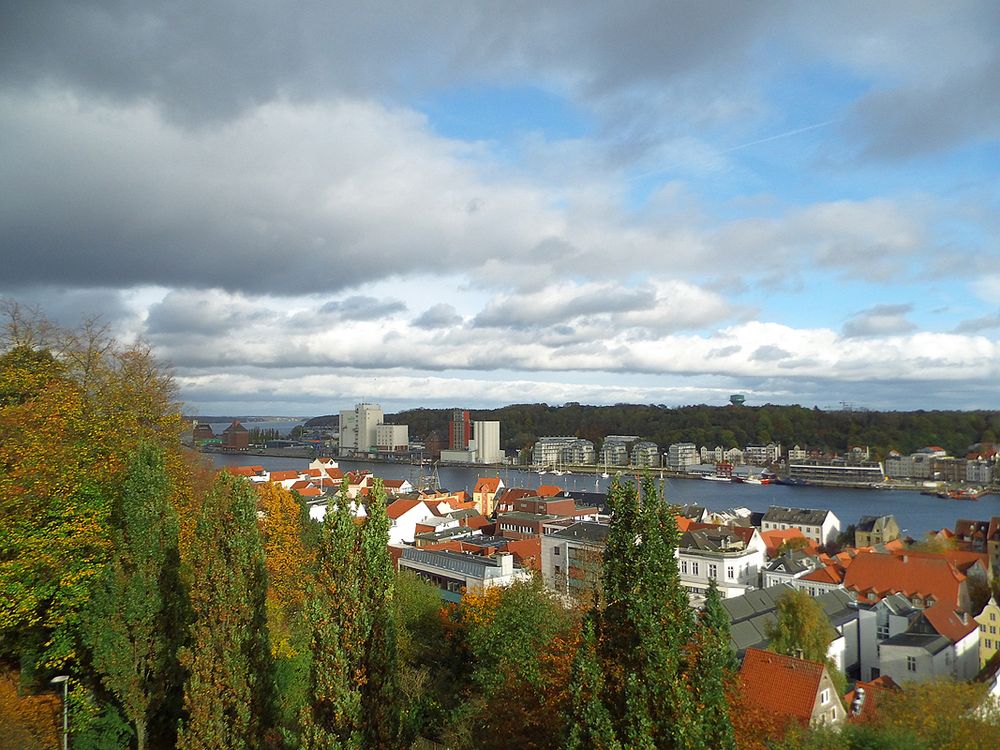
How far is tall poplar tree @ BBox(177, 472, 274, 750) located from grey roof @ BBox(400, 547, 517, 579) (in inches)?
472

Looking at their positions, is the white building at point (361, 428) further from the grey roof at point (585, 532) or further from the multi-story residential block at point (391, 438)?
the grey roof at point (585, 532)

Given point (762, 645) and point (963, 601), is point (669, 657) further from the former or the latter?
point (963, 601)

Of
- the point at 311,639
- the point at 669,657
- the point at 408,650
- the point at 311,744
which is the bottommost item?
the point at 408,650

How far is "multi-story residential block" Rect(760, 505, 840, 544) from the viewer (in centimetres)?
3425

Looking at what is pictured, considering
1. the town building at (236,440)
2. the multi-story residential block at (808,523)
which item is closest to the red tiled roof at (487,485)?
the multi-story residential block at (808,523)

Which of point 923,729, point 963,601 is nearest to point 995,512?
point 963,601

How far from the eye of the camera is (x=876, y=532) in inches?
1268

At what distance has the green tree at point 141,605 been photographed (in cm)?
779

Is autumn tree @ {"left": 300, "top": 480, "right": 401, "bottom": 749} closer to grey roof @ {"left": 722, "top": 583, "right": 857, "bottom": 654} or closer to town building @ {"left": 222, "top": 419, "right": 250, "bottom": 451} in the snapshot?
grey roof @ {"left": 722, "top": 583, "right": 857, "bottom": 654}

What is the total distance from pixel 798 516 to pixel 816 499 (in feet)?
77.0

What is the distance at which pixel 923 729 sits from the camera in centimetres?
850

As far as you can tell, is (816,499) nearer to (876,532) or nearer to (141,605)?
(876,532)

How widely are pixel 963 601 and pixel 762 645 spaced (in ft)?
37.3

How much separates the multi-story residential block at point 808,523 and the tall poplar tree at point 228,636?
32.8 meters
